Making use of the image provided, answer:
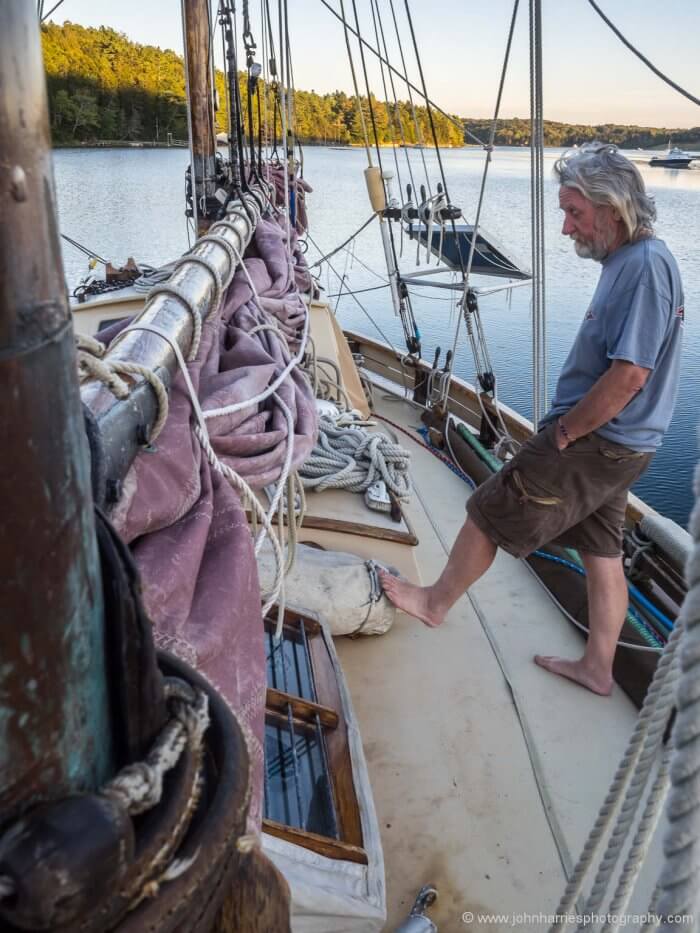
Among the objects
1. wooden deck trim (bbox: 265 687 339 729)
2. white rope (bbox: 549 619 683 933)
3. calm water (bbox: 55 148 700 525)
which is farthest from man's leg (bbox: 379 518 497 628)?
calm water (bbox: 55 148 700 525)

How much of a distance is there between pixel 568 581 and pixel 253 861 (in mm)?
2147

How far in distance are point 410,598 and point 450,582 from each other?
0.42 ft

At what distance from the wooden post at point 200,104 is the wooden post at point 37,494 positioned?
328 centimetres

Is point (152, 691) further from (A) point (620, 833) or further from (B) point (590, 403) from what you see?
(B) point (590, 403)

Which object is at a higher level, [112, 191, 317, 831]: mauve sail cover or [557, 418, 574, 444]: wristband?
[112, 191, 317, 831]: mauve sail cover

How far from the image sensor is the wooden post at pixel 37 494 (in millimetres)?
299

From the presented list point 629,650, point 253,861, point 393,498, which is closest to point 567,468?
point 629,650

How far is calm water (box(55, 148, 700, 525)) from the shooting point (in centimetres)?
858

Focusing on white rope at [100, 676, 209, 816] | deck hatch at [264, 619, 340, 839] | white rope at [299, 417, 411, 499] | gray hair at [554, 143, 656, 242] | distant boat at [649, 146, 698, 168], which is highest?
distant boat at [649, 146, 698, 168]

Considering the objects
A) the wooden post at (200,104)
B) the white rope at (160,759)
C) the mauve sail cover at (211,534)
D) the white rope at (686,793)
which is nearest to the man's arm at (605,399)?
the mauve sail cover at (211,534)

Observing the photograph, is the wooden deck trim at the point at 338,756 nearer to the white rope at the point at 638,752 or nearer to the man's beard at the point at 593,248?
the white rope at the point at 638,752

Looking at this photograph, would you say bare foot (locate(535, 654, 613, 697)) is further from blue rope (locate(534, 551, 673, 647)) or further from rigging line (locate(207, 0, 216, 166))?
rigging line (locate(207, 0, 216, 166))

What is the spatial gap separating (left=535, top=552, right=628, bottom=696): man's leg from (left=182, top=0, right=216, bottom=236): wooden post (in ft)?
8.06

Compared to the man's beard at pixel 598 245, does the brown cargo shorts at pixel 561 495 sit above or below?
below
